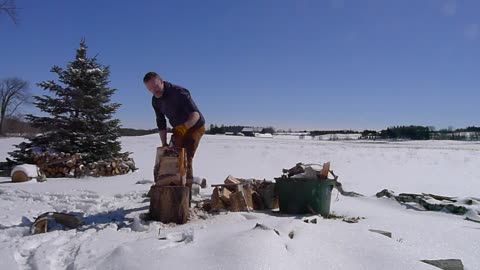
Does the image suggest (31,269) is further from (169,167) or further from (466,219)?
(466,219)

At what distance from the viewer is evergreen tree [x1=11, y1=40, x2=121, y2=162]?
10617 mm

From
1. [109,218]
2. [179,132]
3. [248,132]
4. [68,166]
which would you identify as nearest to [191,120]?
[179,132]

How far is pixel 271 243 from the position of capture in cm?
309

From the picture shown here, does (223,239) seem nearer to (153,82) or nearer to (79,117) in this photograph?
(153,82)

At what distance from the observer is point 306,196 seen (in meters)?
5.09

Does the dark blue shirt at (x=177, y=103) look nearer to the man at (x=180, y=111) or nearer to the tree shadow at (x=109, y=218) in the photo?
the man at (x=180, y=111)

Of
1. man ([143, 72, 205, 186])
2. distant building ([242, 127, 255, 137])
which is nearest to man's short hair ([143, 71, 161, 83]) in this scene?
man ([143, 72, 205, 186])

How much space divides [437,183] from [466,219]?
14.9 ft

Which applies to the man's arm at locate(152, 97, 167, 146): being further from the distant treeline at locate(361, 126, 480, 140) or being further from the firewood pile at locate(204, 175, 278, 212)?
the distant treeline at locate(361, 126, 480, 140)

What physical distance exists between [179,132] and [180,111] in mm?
280

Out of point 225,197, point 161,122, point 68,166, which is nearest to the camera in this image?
point 225,197

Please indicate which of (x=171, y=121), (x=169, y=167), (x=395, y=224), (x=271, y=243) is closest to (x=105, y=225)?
(x=169, y=167)

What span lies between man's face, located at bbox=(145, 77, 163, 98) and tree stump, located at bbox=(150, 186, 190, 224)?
1258 millimetres

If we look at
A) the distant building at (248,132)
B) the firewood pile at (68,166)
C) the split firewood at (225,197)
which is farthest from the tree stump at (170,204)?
the distant building at (248,132)
